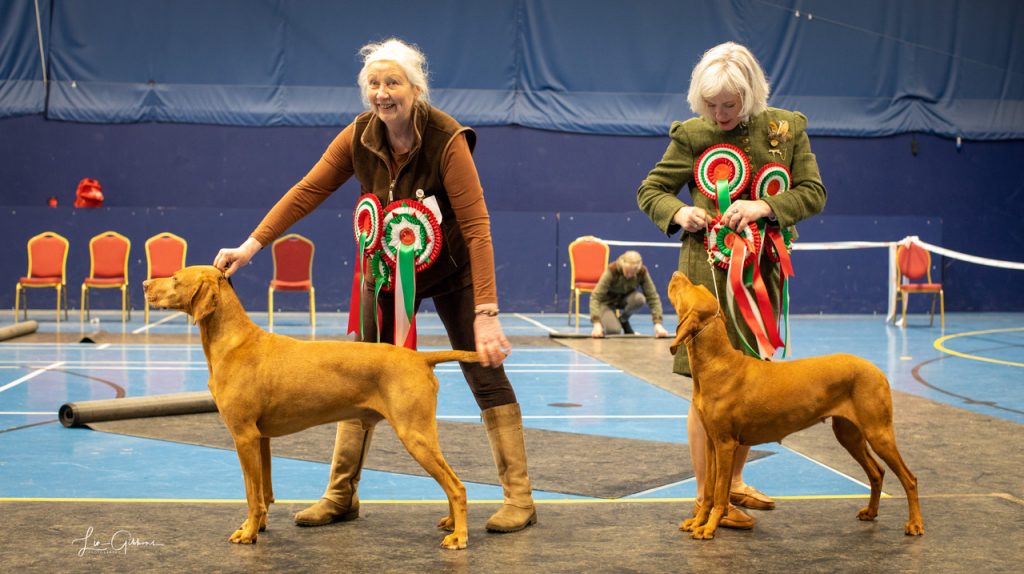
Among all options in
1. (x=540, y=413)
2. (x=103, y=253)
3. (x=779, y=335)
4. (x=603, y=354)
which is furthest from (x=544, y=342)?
(x=779, y=335)

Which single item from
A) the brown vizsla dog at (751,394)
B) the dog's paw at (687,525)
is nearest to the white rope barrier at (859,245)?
the brown vizsla dog at (751,394)

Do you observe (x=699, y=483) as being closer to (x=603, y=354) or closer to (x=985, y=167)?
(x=603, y=354)

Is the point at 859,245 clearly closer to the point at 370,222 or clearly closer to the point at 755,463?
the point at 755,463

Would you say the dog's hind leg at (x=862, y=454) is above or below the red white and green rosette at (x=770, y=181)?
below

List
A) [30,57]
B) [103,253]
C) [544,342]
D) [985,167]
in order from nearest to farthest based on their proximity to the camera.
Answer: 1. [544,342]
2. [103,253]
3. [30,57]
4. [985,167]

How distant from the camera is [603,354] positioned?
935 centimetres

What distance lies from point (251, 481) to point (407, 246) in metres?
0.86

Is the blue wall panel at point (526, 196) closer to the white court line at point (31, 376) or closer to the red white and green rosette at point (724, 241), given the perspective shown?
the white court line at point (31, 376)

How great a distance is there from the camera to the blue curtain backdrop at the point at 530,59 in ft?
47.4

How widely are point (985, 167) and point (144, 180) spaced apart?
519 inches

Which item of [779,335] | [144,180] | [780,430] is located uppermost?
[144,180]

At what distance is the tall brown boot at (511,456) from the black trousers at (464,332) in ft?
0.13

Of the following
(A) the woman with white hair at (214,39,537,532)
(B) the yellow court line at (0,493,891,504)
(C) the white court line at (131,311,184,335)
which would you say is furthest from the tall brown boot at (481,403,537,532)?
(C) the white court line at (131,311,184,335)

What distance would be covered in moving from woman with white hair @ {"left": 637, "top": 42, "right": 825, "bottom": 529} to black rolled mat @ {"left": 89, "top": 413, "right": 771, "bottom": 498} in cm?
75
